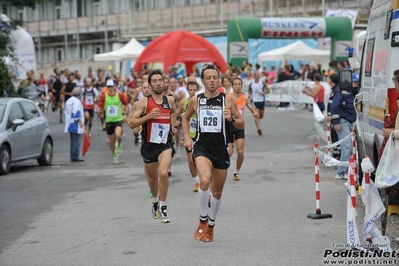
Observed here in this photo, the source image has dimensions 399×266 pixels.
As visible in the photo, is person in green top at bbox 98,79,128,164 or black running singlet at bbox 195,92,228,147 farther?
person in green top at bbox 98,79,128,164

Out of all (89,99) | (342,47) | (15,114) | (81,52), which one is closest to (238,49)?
(342,47)

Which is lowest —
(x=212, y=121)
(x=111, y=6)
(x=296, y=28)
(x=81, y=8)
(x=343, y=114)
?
(x=343, y=114)

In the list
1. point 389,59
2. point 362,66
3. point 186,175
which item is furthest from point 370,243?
point 186,175

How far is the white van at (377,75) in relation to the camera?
10102 millimetres

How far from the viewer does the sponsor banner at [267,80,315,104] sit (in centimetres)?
3478

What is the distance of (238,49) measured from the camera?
36125 millimetres

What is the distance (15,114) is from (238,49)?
1856 centimetres

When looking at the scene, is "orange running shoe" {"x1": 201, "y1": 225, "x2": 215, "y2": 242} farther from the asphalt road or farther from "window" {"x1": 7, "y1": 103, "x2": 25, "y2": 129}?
"window" {"x1": 7, "y1": 103, "x2": 25, "y2": 129}

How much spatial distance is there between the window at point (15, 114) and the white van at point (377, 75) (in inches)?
307

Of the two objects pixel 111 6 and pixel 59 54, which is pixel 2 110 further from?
pixel 59 54

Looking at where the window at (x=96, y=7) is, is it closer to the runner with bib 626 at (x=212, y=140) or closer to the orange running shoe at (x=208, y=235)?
the runner with bib 626 at (x=212, y=140)

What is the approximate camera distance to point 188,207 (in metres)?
12.2

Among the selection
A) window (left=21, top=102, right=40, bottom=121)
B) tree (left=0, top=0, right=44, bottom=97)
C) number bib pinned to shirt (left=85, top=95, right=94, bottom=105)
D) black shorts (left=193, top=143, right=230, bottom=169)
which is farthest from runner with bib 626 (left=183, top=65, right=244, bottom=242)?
number bib pinned to shirt (left=85, top=95, right=94, bottom=105)

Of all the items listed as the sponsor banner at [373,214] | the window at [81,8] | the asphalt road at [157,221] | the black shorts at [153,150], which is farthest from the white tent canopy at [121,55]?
the sponsor banner at [373,214]
